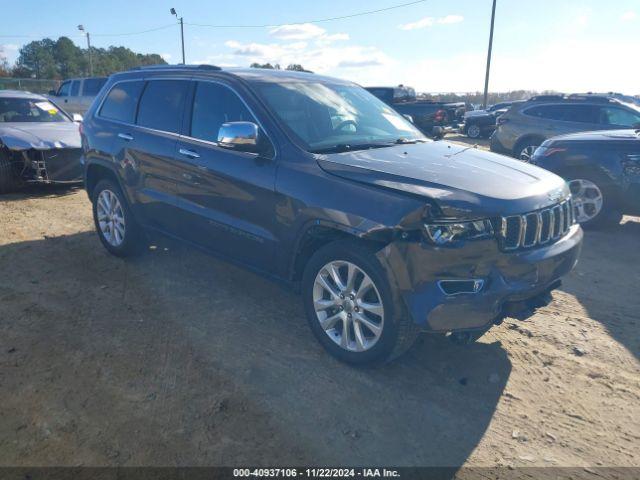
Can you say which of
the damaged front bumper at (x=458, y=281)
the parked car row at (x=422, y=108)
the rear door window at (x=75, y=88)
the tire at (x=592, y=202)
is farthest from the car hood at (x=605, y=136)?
the rear door window at (x=75, y=88)

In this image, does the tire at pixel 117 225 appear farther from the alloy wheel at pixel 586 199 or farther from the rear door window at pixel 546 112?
the rear door window at pixel 546 112

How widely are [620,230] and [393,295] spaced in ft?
17.6

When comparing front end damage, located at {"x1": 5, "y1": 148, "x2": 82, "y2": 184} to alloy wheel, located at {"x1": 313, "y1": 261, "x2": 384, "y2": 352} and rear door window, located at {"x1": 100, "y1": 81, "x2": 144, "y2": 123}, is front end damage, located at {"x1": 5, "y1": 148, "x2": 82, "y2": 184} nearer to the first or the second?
rear door window, located at {"x1": 100, "y1": 81, "x2": 144, "y2": 123}

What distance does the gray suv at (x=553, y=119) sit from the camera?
10688 millimetres

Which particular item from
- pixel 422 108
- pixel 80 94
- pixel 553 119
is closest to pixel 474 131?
pixel 422 108

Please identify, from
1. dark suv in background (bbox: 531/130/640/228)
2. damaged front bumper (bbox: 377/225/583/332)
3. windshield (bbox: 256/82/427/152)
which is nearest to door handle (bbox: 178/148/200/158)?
windshield (bbox: 256/82/427/152)

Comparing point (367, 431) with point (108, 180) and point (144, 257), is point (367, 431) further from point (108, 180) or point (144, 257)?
point (108, 180)

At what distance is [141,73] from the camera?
16.7 ft

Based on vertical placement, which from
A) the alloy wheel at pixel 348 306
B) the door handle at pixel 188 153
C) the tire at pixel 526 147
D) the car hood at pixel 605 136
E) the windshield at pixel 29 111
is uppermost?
the windshield at pixel 29 111

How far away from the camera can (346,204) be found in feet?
10.4

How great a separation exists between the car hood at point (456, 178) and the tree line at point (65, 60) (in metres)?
60.1

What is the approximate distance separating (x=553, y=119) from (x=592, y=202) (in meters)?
5.64

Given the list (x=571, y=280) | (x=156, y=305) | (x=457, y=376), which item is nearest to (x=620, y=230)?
(x=571, y=280)

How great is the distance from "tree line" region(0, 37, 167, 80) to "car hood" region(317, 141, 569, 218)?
60.1 meters
